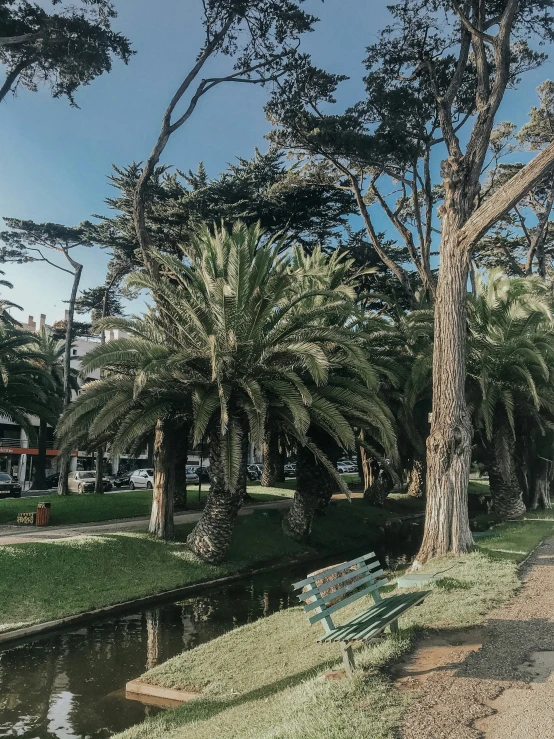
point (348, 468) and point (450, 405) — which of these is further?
point (348, 468)

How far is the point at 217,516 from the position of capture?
15.8 m

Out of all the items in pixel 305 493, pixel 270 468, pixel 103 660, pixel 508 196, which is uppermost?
pixel 508 196

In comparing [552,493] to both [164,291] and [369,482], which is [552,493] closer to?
[369,482]

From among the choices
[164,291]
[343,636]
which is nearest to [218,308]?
[164,291]

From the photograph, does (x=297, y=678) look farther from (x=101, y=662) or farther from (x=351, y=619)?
(x=101, y=662)

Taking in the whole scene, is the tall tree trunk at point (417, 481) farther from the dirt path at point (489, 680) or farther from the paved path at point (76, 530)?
the dirt path at point (489, 680)

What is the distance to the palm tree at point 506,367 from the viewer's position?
19.5 meters

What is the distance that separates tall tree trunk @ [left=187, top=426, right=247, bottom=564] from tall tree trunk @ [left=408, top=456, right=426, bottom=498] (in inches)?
654

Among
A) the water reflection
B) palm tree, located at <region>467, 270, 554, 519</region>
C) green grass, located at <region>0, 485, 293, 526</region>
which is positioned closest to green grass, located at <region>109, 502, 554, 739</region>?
the water reflection

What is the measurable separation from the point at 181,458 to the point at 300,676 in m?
14.9

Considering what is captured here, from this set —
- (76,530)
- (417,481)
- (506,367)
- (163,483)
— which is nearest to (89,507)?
(76,530)

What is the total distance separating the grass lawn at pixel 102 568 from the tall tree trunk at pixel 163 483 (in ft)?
1.46

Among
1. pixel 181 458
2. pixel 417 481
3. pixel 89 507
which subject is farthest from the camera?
pixel 417 481

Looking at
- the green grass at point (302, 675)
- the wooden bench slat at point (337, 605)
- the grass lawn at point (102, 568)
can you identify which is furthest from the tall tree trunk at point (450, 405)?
the grass lawn at point (102, 568)
